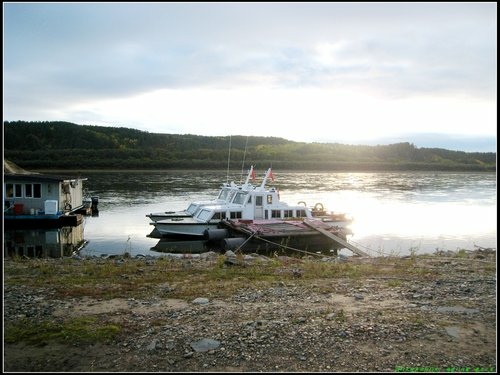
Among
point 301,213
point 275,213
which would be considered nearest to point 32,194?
point 275,213

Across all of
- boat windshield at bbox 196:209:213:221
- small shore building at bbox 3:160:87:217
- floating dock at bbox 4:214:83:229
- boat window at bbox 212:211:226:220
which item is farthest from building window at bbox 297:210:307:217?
small shore building at bbox 3:160:87:217

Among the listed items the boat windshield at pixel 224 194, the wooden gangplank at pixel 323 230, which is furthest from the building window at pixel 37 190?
the wooden gangplank at pixel 323 230

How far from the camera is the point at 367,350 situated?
664 centimetres

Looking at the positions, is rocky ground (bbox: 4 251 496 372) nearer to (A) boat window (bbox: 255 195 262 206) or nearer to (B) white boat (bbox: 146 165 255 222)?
(A) boat window (bbox: 255 195 262 206)

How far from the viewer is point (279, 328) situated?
7422mm

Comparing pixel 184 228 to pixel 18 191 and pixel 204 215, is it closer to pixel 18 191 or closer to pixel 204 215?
pixel 204 215

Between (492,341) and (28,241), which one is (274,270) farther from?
(28,241)

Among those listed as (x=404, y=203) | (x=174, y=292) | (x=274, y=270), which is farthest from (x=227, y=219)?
(x=404, y=203)

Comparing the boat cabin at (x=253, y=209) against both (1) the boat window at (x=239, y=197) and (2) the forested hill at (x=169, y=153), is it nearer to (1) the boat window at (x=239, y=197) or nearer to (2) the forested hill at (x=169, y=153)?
(1) the boat window at (x=239, y=197)

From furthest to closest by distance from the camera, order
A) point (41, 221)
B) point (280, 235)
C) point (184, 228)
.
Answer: point (41, 221) → point (184, 228) → point (280, 235)

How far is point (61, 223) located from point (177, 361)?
25301 millimetres

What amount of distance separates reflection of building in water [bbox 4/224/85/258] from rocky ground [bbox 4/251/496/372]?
1213 centimetres

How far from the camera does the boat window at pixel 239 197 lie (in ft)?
85.7

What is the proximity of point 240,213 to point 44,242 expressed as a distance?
10566mm
